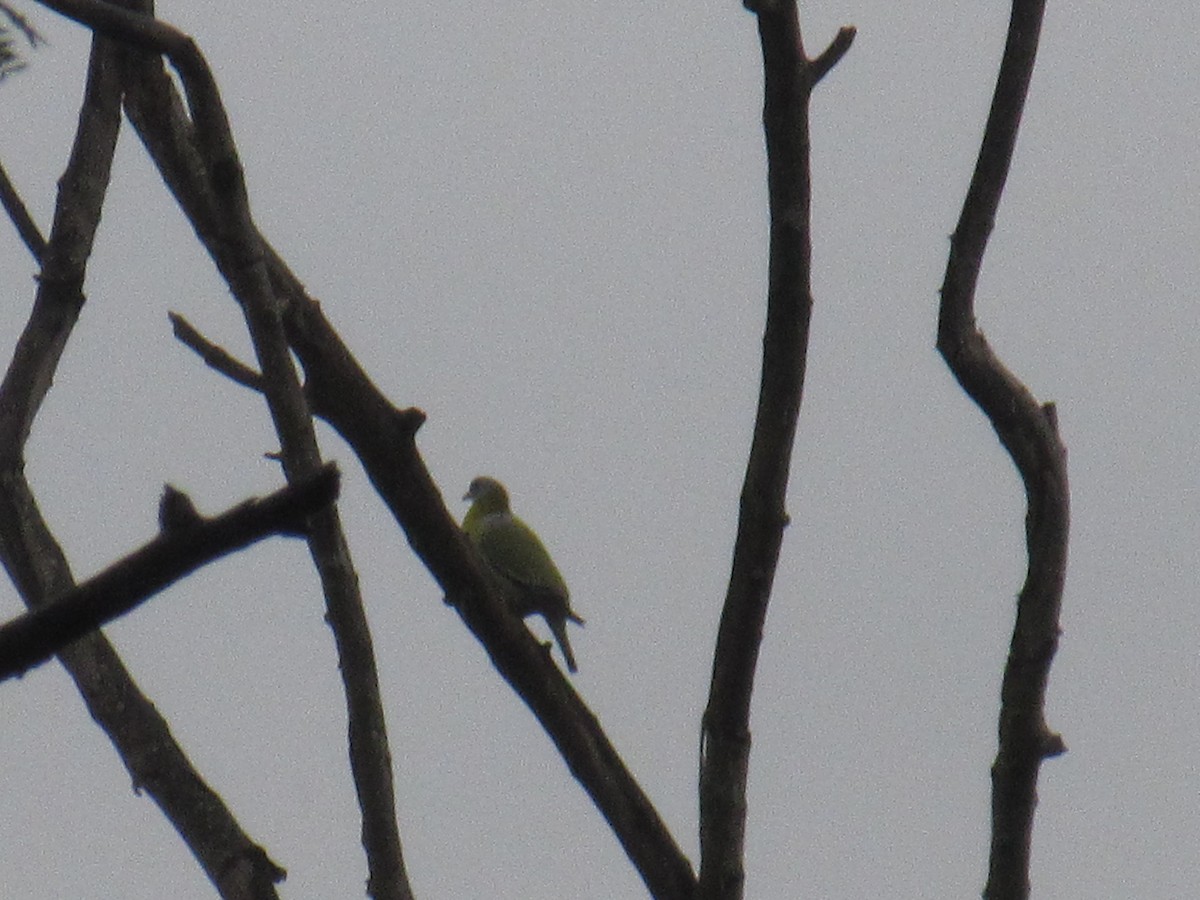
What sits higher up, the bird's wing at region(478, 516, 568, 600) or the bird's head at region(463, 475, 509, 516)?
the bird's head at region(463, 475, 509, 516)

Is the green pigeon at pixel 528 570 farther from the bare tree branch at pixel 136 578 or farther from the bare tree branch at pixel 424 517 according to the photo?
the bare tree branch at pixel 136 578

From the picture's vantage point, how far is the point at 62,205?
120 inches

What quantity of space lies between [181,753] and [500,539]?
722cm

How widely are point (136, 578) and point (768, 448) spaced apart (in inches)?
64.4

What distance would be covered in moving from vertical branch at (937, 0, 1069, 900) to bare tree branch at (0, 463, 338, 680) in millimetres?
1717

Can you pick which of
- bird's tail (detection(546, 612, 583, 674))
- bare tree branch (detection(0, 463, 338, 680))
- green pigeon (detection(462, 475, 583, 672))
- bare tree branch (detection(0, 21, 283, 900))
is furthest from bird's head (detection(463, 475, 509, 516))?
bare tree branch (detection(0, 463, 338, 680))

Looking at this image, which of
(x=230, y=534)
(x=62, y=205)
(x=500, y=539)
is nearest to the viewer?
(x=230, y=534)

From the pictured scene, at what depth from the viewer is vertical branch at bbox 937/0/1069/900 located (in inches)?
102

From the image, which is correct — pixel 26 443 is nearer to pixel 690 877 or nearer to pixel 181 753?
pixel 181 753

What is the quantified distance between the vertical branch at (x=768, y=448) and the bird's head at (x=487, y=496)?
27.7 ft

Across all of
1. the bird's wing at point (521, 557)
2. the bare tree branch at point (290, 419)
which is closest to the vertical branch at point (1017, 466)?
the bare tree branch at point (290, 419)

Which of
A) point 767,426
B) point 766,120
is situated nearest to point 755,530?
point 767,426

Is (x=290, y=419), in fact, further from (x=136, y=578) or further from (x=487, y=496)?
(x=487, y=496)

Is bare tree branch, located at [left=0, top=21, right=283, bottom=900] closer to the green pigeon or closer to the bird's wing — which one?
the green pigeon
